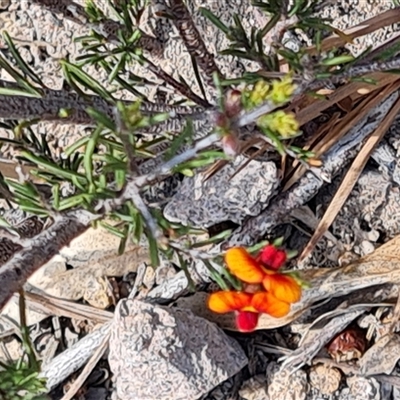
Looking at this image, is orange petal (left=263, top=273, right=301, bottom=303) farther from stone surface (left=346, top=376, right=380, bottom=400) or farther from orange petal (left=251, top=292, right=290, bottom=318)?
stone surface (left=346, top=376, right=380, bottom=400)

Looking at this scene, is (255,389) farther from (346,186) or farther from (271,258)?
(271,258)

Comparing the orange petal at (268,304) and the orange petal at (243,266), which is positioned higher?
the orange petal at (243,266)

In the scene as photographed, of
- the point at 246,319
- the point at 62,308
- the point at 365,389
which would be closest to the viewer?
the point at 246,319

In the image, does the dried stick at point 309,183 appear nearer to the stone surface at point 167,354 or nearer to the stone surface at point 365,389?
the stone surface at point 167,354


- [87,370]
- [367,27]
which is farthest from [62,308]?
[367,27]

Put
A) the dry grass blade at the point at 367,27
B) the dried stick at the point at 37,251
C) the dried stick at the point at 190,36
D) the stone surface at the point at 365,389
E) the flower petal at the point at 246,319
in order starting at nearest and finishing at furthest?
1. the dried stick at the point at 37,251
2. the flower petal at the point at 246,319
3. the dried stick at the point at 190,36
4. the dry grass blade at the point at 367,27
5. the stone surface at the point at 365,389

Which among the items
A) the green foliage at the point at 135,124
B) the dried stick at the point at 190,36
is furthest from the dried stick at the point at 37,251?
the dried stick at the point at 190,36

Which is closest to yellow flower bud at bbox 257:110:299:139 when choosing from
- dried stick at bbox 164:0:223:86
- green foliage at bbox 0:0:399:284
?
green foliage at bbox 0:0:399:284
